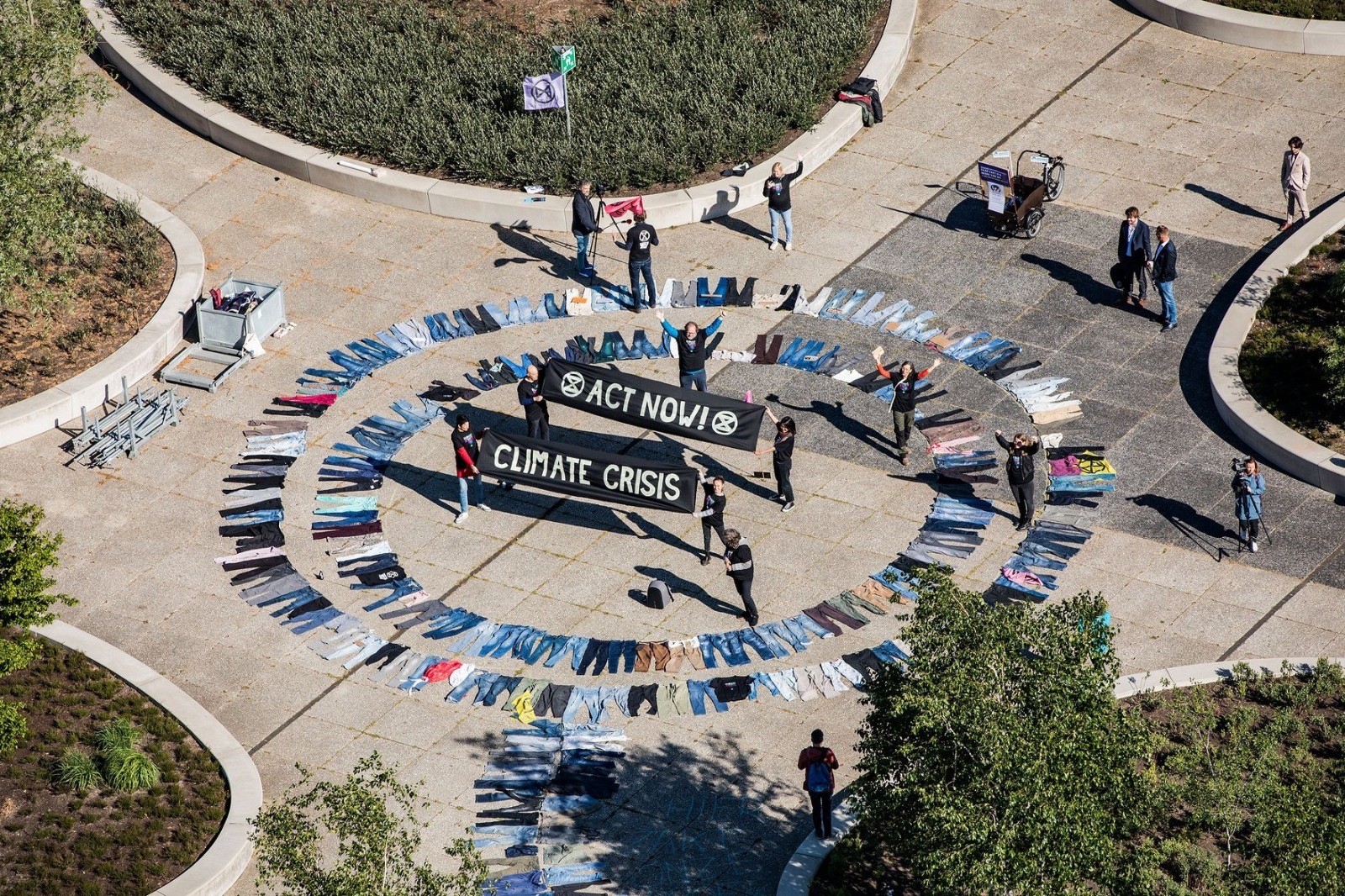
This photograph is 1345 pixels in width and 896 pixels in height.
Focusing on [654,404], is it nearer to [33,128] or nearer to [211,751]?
[211,751]

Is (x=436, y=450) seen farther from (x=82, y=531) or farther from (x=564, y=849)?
(x=564, y=849)

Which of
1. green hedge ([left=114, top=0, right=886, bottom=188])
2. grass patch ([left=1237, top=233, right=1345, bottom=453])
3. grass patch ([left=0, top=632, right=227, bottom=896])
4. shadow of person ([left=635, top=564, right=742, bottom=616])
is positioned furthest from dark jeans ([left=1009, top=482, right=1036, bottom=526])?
grass patch ([left=0, top=632, right=227, bottom=896])

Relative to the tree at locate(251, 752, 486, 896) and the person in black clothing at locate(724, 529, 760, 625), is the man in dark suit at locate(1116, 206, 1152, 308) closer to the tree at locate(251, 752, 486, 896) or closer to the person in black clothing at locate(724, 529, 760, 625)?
the person in black clothing at locate(724, 529, 760, 625)

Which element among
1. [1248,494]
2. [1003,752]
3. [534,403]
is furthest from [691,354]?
[1003,752]

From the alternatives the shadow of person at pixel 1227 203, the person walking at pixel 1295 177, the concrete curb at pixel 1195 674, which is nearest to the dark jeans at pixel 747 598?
the concrete curb at pixel 1195 674

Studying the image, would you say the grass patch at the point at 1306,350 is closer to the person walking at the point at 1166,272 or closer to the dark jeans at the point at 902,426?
the person walking at the point at 1166,272

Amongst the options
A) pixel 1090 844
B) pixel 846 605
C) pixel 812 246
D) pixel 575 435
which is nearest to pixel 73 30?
pixel 575 435
